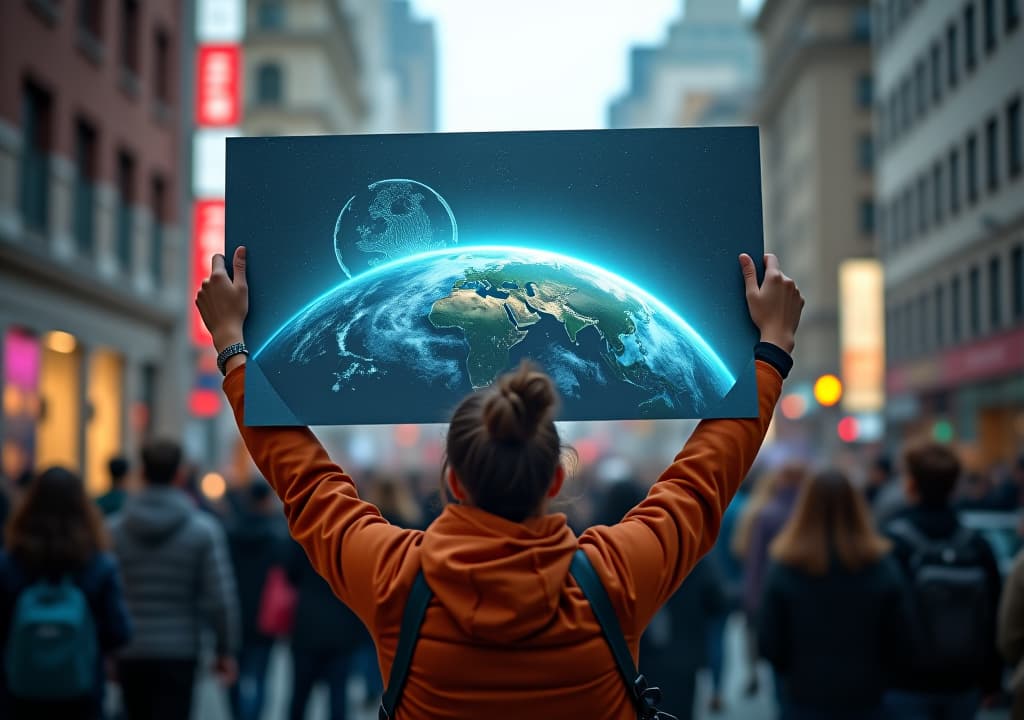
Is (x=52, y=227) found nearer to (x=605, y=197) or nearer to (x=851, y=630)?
(x=851, y=630)

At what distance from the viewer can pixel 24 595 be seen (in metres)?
6.27

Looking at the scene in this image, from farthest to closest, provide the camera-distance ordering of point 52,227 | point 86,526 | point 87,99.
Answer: point 87,99 < point 52,227 < point 86,526

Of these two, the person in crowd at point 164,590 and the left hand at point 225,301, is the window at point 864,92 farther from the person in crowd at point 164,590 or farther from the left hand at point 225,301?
the left hand at point 225,301

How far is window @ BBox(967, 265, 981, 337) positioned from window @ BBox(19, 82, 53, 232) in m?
23.5

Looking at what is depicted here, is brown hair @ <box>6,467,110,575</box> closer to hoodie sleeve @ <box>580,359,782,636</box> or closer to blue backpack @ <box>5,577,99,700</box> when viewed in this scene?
blue backpack @ <box>5,577,99,700</box>

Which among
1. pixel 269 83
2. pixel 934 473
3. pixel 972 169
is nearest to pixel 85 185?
pixel 934 473

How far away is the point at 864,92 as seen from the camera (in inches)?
2425

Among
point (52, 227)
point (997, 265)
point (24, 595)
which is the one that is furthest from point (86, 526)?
point (997, 265)

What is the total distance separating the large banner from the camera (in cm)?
296

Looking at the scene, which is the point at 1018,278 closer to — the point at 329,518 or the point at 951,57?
the point at 951,57

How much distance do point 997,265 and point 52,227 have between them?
22.3 metres

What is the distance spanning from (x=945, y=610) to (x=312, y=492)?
4.18 m

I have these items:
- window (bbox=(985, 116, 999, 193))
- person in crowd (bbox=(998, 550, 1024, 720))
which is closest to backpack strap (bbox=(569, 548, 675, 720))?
person in crowd (bbox=(998, 550, 1024, 720))

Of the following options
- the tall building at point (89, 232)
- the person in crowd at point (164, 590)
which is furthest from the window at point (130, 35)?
the person in crowd at point (164, 590)
